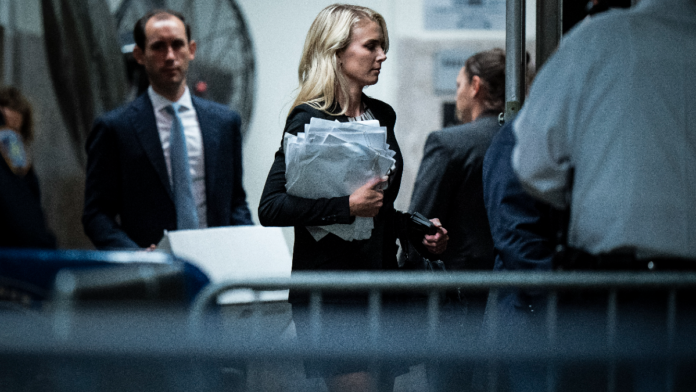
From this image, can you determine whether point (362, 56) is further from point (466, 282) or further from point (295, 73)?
point (295, 73)

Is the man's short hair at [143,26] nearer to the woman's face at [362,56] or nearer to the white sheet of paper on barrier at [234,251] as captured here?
the white sheet of paper on barrier at [234,251]

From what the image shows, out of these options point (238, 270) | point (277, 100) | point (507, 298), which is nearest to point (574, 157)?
point (507, 298)

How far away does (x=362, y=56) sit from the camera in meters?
2.00

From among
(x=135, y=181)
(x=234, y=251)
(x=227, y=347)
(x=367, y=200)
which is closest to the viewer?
(x=227, y=347)

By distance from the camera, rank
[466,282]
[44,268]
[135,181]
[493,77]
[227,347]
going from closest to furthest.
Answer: [227,347]
[466,282]
[44,268]
[135,181]
[493,77]

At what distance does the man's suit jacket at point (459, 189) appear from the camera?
277 cm

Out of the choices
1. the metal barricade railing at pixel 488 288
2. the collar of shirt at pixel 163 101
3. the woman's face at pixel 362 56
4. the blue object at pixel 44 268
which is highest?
the woman's face at pixel 362 56

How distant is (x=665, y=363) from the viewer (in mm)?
932

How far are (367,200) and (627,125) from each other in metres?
0.66

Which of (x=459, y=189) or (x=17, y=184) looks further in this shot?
(x=17, y=184)

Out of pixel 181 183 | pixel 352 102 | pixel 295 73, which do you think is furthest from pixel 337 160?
pixel 295 73

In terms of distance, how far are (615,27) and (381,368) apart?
0.89 metres

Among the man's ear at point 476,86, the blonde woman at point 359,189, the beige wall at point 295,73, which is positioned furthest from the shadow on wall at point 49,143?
the blonde woman at point 359,189

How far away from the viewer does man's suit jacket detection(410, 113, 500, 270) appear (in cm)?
277
